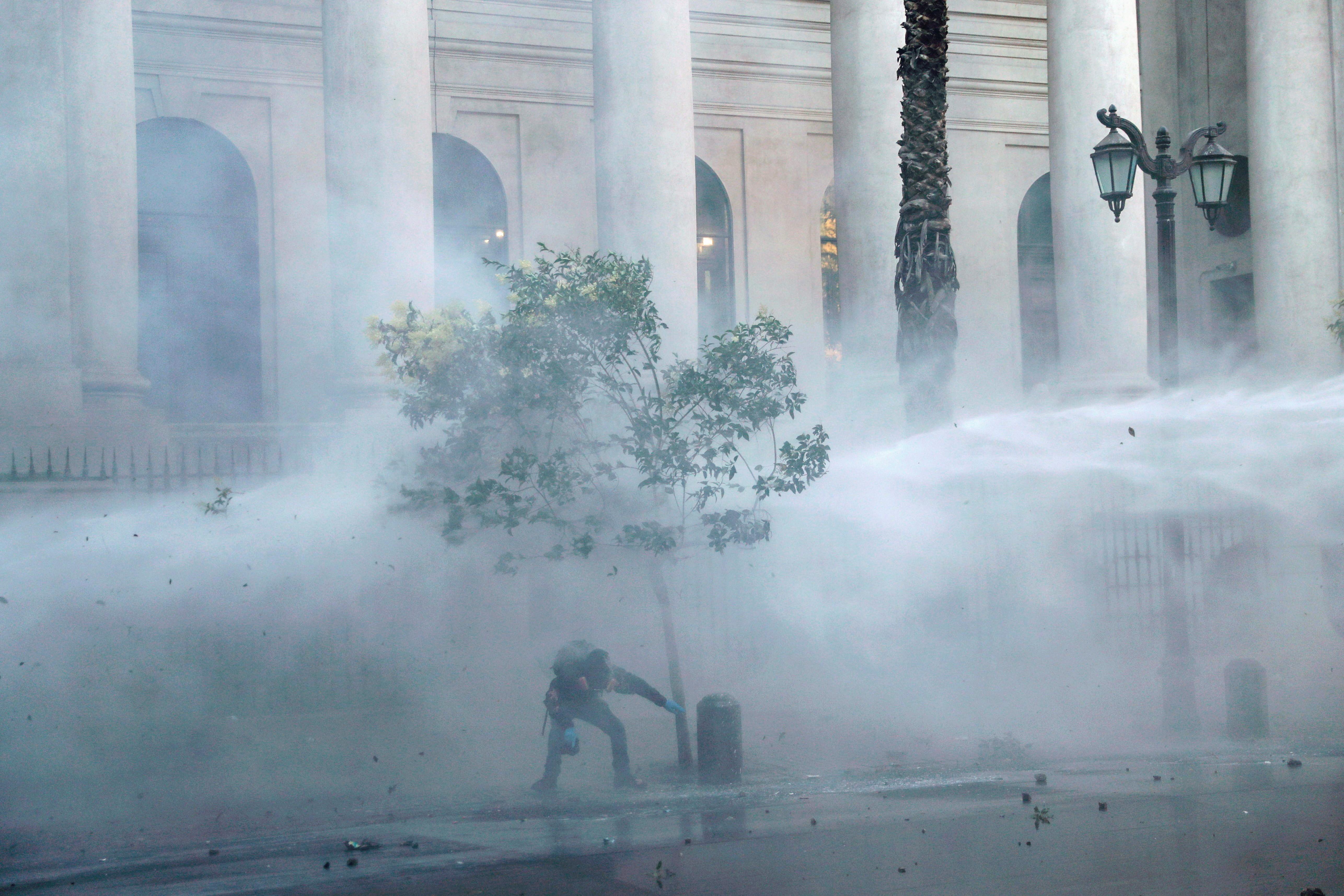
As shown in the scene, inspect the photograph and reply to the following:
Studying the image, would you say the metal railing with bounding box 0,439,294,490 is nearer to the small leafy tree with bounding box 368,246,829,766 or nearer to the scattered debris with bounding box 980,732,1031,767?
the small leafy tree with bounding box 368,246,829,766

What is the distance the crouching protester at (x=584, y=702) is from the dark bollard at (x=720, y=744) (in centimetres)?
35

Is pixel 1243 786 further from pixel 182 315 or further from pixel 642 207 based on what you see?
pixel 182 315

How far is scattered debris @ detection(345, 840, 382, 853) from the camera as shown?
26.6 ft

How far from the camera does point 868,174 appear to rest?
62.3 feet

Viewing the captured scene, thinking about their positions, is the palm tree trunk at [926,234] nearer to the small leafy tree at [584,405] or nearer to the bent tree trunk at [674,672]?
the small leafy tree at [584,405]

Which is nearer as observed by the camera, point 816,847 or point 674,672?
point 816,847

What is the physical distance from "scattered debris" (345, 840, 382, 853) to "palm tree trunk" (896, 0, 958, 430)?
664cm

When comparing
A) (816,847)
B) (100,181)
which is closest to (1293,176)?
(100,181)

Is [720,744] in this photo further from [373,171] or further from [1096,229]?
[1096,229]

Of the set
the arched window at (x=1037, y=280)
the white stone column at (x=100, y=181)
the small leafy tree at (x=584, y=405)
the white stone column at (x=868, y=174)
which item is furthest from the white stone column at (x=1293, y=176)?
the white stone column at (x=100, y=181)

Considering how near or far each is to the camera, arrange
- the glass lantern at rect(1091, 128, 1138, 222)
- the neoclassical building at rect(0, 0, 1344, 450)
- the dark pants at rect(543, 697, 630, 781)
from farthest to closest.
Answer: the neoclassical building at rect(0, 0, 1344, 450) < the glass lantern at rect(1091, 128, 1138, 222) < the dark pants at rect(543, 697, 630, 781)

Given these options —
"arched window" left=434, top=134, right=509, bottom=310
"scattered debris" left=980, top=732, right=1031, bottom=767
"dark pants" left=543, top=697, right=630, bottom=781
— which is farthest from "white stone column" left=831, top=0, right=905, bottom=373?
"dark pants" left=543, top=697, right=630, bottom=781

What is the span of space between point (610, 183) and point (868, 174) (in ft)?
14.4

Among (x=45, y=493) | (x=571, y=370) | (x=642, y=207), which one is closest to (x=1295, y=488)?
(x=642, y=207)
